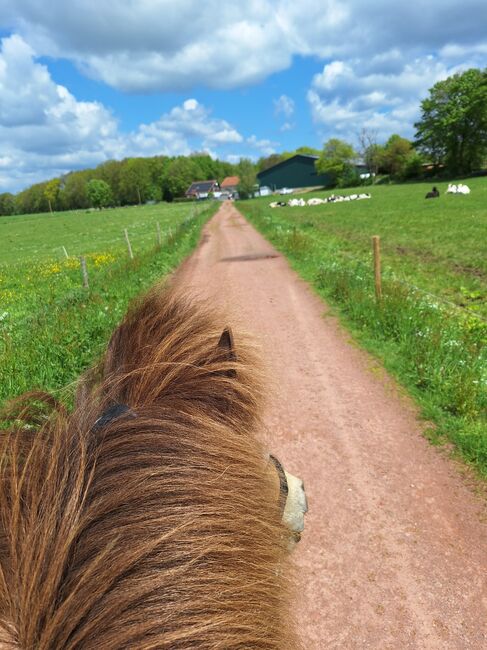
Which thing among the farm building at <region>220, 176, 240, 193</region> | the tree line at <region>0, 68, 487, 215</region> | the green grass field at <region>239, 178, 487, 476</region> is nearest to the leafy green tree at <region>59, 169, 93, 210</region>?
the tree line at <region>0, 68, 487, 215</region>

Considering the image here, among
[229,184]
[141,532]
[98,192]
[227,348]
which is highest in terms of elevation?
[229,184]

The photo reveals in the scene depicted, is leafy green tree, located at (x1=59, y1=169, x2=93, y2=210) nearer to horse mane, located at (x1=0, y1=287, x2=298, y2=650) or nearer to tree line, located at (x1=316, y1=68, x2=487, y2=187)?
tree line, located at (x1=316, y1=68, x2=487, y2=187)

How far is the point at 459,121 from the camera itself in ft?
194

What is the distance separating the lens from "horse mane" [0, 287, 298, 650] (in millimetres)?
728

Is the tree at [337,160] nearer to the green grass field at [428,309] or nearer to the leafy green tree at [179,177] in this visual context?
the leafy green tree at [179,177]

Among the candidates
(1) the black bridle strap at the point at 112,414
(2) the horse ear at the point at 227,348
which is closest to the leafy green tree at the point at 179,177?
(2) the horse ear at the point at 227,348

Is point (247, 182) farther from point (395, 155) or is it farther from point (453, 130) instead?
point (453, 130)

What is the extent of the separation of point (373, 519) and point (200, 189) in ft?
414

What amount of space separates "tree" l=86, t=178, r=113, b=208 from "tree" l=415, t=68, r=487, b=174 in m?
85.0

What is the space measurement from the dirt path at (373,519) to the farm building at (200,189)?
119269 mm

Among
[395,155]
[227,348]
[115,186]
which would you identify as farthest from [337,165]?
[227,348]

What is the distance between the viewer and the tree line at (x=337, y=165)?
194 feet

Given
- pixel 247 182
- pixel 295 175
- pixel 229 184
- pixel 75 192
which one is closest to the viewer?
pixel 247 182

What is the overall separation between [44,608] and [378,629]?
2.28m
